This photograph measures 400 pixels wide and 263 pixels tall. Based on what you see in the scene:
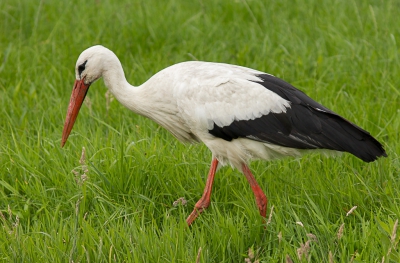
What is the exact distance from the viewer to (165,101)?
15.6 feet

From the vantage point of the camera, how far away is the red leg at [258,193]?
4.65 metres

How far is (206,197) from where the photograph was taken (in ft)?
15.7

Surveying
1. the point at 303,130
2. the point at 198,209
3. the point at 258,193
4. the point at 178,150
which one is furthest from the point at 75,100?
the point at 303,130

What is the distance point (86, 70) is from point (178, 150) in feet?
3.05

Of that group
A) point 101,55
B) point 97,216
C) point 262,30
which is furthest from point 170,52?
point 97,216

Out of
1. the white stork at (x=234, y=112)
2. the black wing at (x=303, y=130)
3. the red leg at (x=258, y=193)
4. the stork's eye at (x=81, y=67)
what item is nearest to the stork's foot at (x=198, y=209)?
the white stork at (x=234, y=112)

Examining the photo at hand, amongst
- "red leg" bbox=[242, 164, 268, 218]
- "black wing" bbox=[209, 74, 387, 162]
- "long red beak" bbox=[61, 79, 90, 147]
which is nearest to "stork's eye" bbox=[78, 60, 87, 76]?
"long red beak" bbox=[61, 79, 90, 147]

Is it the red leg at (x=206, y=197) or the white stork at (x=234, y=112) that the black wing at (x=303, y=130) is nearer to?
the white stork at (x=234, y=112)

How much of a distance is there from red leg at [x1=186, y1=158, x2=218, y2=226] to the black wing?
0.84 ft

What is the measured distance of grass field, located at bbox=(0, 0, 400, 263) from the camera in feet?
13.2

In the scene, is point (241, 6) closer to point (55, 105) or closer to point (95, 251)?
point (55, 105)

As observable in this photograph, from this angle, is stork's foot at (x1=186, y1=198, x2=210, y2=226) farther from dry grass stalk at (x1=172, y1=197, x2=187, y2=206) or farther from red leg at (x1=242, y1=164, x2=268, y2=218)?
red leg at (x1=242, y1=164, x2=268, y2=218)

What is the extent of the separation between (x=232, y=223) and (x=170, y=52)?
11.4 feet

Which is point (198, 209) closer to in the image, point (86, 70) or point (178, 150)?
point (178, 150)
